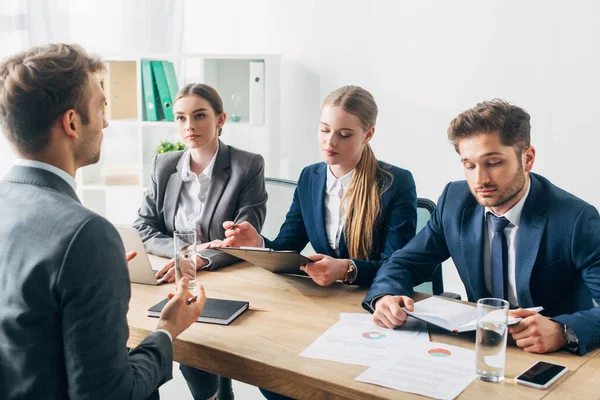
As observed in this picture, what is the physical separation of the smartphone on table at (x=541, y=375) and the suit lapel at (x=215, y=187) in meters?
1.50

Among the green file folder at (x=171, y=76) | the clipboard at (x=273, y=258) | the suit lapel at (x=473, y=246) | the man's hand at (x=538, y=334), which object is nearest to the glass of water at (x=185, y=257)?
the clipboard at (x=273, y=258)

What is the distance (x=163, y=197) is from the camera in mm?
2691

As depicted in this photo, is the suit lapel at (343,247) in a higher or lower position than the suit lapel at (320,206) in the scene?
lower

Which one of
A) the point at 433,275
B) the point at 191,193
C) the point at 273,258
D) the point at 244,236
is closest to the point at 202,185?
the point at 191,193

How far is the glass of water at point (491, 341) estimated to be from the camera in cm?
139

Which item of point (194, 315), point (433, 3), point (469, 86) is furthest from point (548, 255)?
point (433, 3)

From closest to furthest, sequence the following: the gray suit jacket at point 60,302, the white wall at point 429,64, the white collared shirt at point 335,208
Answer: the gray suit jacket at point 60,302, the white collared shirt at point 335,208, the white wall at point 429,64

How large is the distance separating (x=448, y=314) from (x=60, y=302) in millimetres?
971

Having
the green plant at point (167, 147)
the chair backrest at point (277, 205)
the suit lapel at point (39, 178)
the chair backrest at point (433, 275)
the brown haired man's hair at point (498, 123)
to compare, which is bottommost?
the chair backrest at point (277, 205)

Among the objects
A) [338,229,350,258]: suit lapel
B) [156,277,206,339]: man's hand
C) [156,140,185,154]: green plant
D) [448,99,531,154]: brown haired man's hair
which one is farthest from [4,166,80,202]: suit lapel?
[156,140,185,154]: green plant

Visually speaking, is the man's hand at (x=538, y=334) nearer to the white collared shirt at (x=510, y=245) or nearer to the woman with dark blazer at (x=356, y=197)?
the white collared shirt at (x=510, y=245)

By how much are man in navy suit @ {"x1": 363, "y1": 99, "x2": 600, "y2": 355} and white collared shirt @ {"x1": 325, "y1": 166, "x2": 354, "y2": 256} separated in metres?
0.45

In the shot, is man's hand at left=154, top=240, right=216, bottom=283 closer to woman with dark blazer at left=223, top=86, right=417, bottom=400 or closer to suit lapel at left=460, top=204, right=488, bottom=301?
woman with dark blazer at left=223, top=86, right=417, bottom=400

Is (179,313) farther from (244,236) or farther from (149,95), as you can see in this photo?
(149,95)
